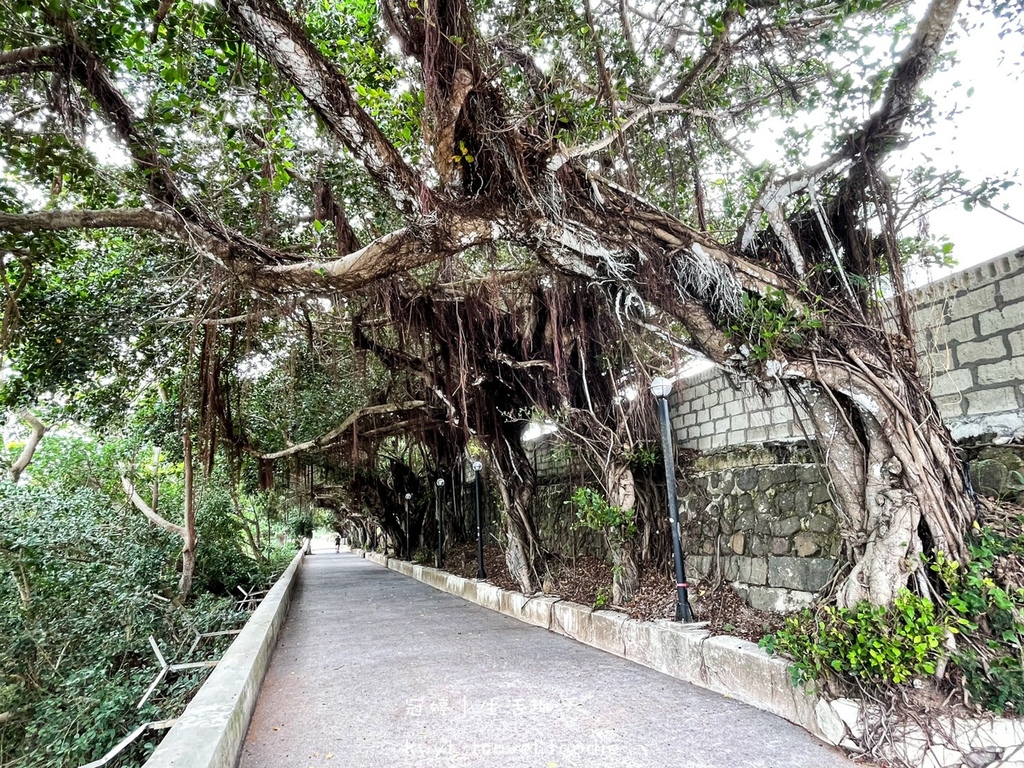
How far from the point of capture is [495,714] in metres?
3.33

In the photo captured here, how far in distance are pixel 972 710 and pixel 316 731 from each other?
327 centimetres

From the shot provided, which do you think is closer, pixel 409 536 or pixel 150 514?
pixel 150 514

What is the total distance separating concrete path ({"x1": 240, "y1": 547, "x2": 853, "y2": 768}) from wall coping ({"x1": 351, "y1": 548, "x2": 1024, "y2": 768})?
93mm

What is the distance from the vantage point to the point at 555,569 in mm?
7219

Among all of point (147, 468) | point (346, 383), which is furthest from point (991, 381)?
point (147, 468)

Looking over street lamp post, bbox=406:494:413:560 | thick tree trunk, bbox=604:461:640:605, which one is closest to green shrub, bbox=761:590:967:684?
thick tree trunk, bbox=604:461:640:605

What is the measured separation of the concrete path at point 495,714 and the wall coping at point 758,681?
0.30 ft

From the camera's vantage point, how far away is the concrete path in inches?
108

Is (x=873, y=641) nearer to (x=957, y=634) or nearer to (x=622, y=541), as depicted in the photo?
(x=957, y=634)

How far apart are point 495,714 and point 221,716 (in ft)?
4.88

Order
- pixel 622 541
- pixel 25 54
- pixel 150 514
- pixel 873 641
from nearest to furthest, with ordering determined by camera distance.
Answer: pixel 873 641 < pixel 25 54 < pixel 622 541 < pixel 150 514

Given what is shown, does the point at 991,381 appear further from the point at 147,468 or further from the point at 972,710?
the point at 147,468

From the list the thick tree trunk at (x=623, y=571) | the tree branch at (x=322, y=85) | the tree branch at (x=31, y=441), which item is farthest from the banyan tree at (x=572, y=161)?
the tree branch at (x=31, y=441)

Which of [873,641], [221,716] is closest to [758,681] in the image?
[873,641]
